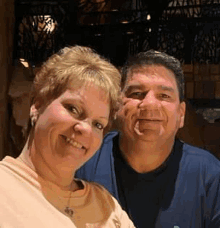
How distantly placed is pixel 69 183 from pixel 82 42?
3.67ft

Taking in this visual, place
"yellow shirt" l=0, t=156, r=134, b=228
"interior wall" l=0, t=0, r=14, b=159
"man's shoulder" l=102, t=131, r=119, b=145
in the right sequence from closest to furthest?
1. "yellow shirt" l=0, t=156, r=134, b=228
2. "man's shoulder" l=102, t=131, r=119, b=145
3. "interior wall" l=0, t=0, r=14, b=159

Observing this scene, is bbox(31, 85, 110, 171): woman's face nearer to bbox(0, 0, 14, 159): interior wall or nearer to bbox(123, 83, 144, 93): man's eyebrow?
bbox(123, 83, 144, 93): man's eyebrow

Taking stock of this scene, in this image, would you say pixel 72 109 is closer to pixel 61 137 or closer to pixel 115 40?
pixel 61 137

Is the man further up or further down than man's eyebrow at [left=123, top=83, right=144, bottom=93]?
further down

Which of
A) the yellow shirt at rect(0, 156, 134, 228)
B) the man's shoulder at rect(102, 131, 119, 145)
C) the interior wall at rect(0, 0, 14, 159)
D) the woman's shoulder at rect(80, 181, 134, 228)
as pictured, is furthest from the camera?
the interior wall at rect(0, 0, 14, 159)

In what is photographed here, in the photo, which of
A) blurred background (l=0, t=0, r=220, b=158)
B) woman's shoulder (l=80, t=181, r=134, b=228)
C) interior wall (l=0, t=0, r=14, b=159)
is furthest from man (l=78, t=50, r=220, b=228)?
interior wall (l=0, t=0, r=14, b=159)

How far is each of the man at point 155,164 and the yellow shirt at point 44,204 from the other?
19 centimetres

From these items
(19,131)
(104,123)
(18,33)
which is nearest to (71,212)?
(104,123)

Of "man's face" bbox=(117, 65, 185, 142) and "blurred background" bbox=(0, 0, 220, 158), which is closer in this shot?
"man's face" bbox=(117, 65, 185, 142)

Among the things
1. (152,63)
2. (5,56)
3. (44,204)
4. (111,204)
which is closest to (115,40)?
(5,56)

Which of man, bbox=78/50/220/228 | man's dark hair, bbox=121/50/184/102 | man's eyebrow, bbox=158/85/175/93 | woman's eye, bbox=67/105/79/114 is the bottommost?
man, bbox=78/50/220/228

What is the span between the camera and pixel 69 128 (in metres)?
0.77

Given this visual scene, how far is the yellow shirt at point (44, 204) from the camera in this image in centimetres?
73

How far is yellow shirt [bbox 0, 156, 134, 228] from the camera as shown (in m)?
0.73
